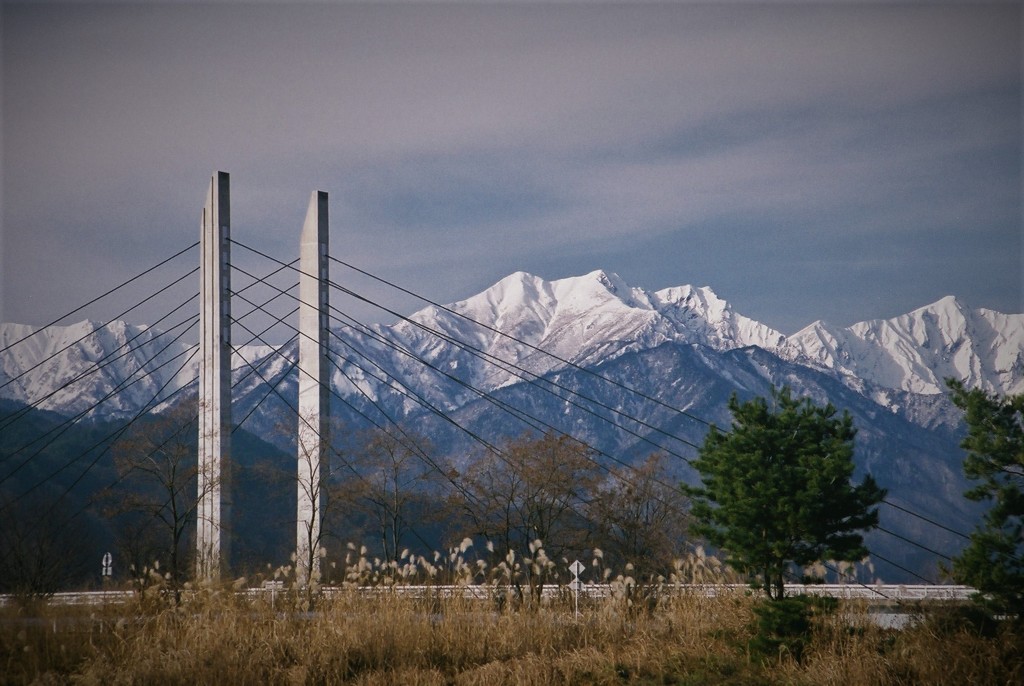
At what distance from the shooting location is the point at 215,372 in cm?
2323

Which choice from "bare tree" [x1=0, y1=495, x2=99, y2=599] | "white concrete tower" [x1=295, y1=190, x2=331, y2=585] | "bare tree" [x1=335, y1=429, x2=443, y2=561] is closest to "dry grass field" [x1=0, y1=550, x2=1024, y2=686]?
"white concrete tower" [x1=295, y1=190, x2=331, y2=585]

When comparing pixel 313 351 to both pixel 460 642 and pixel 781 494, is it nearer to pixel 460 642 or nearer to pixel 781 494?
pixel 460 642

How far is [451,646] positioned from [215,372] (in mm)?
13468

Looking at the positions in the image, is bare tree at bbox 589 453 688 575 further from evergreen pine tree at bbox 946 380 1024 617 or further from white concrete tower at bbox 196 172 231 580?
evergreen pine tree at bbox 946 380 1024 617

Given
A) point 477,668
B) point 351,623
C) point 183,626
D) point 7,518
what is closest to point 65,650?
point 183,626

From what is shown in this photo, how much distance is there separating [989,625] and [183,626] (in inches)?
381

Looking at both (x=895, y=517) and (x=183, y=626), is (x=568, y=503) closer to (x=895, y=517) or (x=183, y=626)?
(x=183, y=626)

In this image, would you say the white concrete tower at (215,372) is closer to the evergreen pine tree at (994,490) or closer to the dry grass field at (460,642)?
the dry grass field at (460,642)

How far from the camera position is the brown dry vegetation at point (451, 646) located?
34.4 ft

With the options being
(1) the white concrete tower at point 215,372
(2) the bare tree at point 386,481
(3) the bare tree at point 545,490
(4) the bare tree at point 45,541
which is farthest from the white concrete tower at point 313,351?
(4) the bare tree at point 45,541

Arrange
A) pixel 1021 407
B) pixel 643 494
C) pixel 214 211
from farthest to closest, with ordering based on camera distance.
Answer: pixel 643 494, pixel 214 211, pixel 1021 407

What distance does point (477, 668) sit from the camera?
11172 millimetres

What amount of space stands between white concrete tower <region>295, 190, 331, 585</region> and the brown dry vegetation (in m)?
10.7

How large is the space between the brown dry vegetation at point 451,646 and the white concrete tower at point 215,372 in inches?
387
